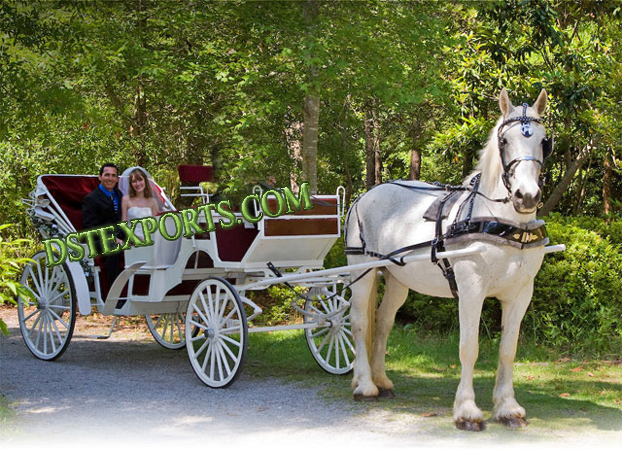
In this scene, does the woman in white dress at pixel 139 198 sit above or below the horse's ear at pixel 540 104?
below

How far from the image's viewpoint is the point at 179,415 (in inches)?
223

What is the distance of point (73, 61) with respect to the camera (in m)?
9.34

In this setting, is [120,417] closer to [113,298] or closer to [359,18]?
[113,298]

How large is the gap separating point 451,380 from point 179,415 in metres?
2.61

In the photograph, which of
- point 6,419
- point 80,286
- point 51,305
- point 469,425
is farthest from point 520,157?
point 51,305

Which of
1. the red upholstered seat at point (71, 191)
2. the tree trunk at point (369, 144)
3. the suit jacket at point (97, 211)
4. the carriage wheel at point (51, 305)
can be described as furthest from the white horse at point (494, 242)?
the tree trunk at point (369, 144)

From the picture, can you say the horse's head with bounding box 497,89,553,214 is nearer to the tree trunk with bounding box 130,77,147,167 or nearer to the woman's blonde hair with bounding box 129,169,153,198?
the woman's blonde hair with bounding box 129,169,153,198

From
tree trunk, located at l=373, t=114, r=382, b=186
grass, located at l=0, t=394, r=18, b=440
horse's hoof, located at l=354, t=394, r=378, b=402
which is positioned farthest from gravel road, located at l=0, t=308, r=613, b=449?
tree trunk, located at l=373, t=114, r=382, b=186

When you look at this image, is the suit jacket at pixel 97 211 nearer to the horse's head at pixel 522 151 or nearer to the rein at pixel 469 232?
the rein at pixel 469 232

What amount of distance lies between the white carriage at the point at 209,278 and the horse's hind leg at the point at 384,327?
1.51 ft

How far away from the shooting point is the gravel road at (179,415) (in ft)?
15.9

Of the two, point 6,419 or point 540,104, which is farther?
point 6,419

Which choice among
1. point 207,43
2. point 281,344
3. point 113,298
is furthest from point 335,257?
point 207,43

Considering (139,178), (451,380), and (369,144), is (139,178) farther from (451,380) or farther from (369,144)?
(369,144)
